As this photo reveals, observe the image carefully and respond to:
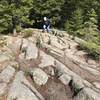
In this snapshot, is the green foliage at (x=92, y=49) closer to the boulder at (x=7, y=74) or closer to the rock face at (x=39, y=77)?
the rock face at (x=39, y=77)

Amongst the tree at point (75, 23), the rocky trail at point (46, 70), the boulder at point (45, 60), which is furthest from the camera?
the tree at point (75, 23)

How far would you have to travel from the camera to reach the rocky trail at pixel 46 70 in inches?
924

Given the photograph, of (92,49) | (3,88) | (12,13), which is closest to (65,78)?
(3,88)

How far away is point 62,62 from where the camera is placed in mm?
28609

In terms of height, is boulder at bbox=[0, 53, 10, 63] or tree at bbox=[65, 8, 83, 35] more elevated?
tree at bbox=[65, 8, 83, 35]

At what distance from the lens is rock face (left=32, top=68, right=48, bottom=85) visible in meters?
25.0

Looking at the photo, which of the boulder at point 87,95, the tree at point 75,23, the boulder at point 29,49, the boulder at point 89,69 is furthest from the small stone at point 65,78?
the tree at point 75,23

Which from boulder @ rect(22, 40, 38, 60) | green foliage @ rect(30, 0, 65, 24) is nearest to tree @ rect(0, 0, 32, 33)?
green foliage @ rect(30, 0, 65, 24)

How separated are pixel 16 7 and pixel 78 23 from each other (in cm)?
727

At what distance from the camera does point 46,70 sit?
1054 inches

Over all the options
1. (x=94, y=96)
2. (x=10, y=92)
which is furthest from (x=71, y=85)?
(x=10, y=92)

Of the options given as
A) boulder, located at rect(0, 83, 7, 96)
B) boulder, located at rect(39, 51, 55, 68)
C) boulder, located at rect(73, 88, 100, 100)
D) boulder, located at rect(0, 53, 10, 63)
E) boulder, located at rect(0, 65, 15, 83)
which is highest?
boulder, located at rect(0, 53, 10, 63)

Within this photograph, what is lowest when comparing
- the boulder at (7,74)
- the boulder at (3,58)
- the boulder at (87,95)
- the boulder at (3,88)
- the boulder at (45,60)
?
the boulder at (87,95)

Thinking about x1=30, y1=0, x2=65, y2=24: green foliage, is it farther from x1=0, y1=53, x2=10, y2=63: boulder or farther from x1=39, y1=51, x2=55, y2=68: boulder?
x1=0, y1=53, x2=10, y2=63: boulder
